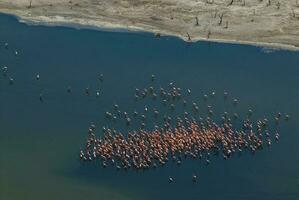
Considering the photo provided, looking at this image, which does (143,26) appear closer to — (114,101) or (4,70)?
(114,101)

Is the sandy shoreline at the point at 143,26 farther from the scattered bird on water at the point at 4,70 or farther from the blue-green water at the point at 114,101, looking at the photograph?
the scattered bird on water at the point at 4,70

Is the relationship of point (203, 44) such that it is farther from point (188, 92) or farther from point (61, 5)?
point (61, 5)

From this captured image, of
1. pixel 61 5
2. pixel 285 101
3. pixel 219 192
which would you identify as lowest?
pixel 219 192

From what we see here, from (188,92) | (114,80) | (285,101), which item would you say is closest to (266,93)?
(285,101)

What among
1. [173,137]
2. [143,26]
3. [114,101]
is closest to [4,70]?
[114,101]

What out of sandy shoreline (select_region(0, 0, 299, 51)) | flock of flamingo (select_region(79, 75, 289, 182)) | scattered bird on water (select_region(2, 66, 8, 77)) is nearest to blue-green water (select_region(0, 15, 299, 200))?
scattered bird on water (select_region(2, 66, 8, 77))

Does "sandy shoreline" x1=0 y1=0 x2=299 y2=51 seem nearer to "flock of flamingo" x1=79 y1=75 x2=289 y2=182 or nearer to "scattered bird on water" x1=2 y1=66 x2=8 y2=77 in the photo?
"scattered bird on water" x1=2 y1=66 x2=8 y2=77

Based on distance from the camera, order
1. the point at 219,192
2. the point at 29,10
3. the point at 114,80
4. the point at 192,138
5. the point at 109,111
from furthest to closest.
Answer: the point at 29,10 → the point at 114,80 → the point at 109,111 → the point at 192,138 → the point at 219,192
